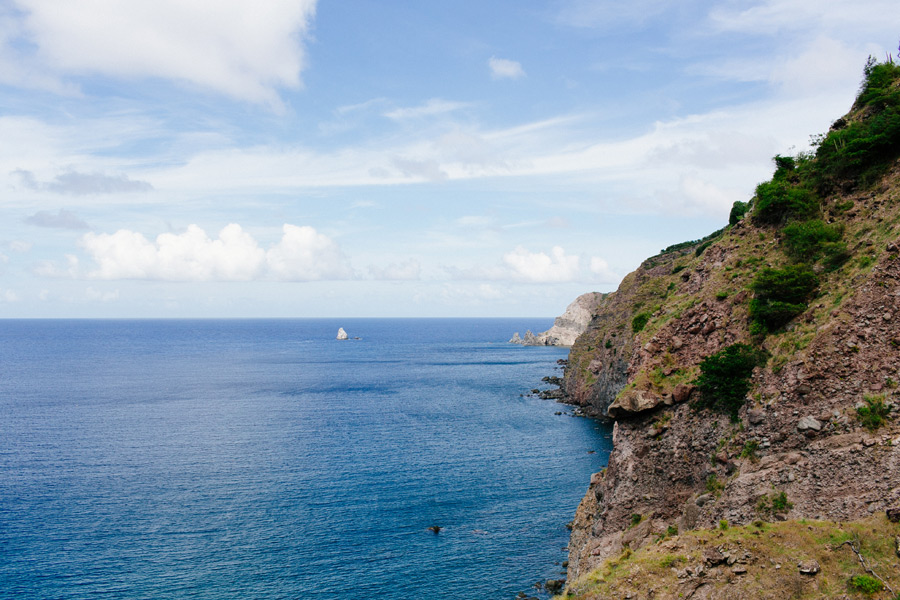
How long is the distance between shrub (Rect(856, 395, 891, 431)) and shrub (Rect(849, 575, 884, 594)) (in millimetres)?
7251

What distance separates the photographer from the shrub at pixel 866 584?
21.9 metres

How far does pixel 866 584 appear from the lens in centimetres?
2209

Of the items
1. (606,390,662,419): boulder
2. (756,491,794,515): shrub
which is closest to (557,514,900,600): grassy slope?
(756,491,794,515): shrub

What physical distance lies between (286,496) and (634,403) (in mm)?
46872

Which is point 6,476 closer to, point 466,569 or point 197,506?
point 197,506

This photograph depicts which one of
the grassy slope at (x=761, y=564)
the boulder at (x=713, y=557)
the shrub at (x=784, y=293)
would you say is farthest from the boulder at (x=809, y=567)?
the shrub at (x=784, y=293)

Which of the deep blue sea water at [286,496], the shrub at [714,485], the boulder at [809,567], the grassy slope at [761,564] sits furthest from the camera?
the deep blue sea water at [286,496]

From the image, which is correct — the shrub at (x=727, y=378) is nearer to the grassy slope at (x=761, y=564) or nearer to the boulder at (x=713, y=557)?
the grassy slope at (x=761, y=564)

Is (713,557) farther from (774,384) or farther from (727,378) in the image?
(727,378)

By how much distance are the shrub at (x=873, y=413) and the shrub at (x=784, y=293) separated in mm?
7285

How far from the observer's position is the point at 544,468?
3034 inches

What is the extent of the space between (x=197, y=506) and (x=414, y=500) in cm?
2476

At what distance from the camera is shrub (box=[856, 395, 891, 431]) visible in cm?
2628

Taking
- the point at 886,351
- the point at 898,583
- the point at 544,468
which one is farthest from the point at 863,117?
the point at 544,468
